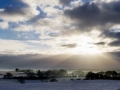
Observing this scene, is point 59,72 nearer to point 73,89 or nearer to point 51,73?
point 51,73

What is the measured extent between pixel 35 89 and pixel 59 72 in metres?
70.9

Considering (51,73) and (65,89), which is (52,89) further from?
(51,73)

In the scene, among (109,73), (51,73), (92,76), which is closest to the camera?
(92,76)

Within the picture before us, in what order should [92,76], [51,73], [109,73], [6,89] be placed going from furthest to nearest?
[51,73] → [109,73] → [92,76] → [6,89]

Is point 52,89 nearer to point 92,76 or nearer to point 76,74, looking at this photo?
point 92,76

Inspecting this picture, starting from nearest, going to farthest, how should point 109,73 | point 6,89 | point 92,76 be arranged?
point 6,89
point 92,76
point 109,73

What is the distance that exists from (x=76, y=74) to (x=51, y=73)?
1305 cm

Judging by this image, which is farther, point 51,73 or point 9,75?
point 51,73

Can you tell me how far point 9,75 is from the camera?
85938 mm

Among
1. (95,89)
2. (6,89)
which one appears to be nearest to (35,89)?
(6,89)

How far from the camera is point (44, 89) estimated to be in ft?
133

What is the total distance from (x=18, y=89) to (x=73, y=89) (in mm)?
9383

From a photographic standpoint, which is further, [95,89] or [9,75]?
[9,75]

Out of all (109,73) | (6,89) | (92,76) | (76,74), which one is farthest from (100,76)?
(6,89)
